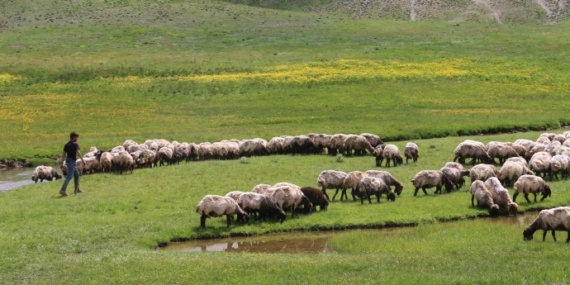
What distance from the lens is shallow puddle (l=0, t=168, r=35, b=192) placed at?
1385 inches

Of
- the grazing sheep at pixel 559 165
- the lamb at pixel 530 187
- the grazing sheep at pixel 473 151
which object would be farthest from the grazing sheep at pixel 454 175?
the grazing sheep at pixel 473 151

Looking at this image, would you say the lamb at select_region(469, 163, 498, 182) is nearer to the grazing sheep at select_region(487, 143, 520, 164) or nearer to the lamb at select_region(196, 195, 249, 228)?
the grazing sheep at select_region(487, 143, 520, 164)

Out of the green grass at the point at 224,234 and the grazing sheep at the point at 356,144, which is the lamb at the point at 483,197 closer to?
the green grass at the point at 224,234

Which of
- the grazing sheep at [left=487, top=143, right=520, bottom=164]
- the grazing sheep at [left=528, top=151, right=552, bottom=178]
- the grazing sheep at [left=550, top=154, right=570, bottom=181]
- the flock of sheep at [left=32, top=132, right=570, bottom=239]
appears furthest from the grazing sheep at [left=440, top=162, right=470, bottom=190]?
the grazing sheep at [left=487, top=143, right=520, bottom=164]

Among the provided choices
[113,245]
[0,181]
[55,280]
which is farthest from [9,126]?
[55,280]

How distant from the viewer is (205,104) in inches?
2357

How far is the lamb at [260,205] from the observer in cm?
2353

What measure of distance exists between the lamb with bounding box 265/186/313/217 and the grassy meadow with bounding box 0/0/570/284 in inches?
29.2

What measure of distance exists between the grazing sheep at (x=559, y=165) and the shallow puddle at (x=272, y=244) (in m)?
6.94

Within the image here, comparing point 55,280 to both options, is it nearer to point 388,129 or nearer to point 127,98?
point 388,129

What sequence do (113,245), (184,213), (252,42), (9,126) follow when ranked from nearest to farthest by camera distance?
(113,245) < (184,213) < (9,126) < (252,42)

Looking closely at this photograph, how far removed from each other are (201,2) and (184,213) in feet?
340

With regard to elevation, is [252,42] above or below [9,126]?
above

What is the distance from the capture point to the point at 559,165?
95.6 ft
